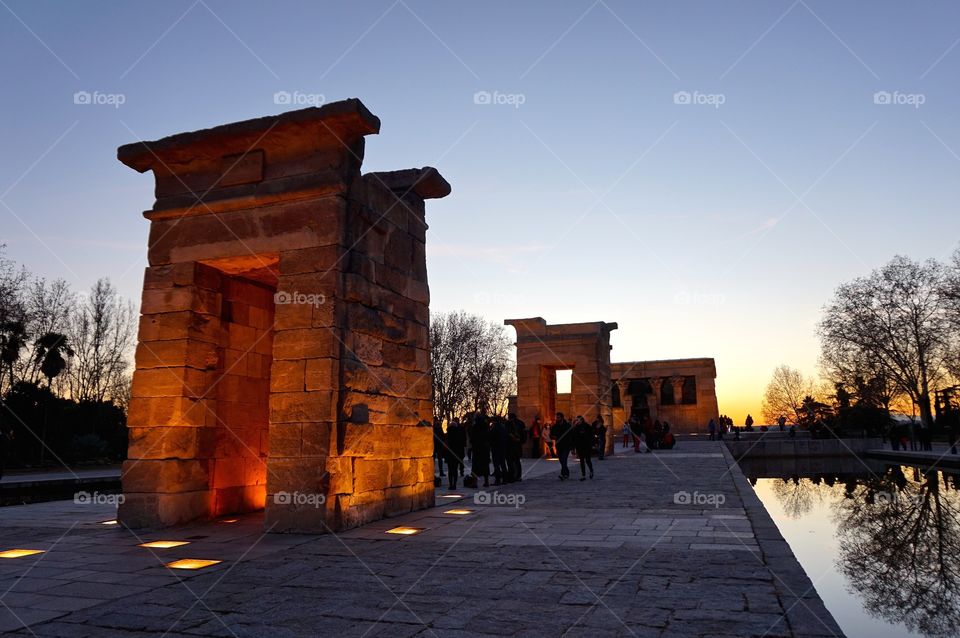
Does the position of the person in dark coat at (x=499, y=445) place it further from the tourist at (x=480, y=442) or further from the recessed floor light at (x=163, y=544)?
the recessed floor light at (x=163, y=544)

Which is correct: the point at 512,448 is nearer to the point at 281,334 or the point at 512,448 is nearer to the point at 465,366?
the point at 281,334

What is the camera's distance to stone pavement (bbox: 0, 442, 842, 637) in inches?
159

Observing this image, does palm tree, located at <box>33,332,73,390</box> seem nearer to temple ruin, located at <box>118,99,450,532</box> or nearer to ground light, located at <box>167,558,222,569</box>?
temple ruin, located at <box>118,99,450,532</box>

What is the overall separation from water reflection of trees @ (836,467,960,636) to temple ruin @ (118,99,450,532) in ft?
18.7

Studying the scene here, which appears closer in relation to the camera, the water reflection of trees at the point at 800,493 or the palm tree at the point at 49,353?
the water reflection of trees at the point at 800,493

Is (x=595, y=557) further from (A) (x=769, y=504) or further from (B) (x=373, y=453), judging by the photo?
(A) (x=769, y=504)

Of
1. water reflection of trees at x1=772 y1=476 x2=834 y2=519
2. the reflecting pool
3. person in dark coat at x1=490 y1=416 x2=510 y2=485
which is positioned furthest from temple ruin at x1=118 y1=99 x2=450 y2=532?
water reflection of trees at x1=772 y1=476 x2=834 y2=519

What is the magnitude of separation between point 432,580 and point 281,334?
13.7ft

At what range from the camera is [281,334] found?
8.26m

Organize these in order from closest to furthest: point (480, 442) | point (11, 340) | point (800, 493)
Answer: point (480, 442), point (800, 493), point (11, 340)

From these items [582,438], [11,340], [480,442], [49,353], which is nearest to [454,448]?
[480,442]

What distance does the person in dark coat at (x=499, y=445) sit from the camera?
14.3m

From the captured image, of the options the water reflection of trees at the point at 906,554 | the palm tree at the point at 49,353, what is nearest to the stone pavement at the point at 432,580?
the water reflection of trees at the point at 906,554

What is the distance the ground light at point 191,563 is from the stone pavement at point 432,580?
124 millimetres
